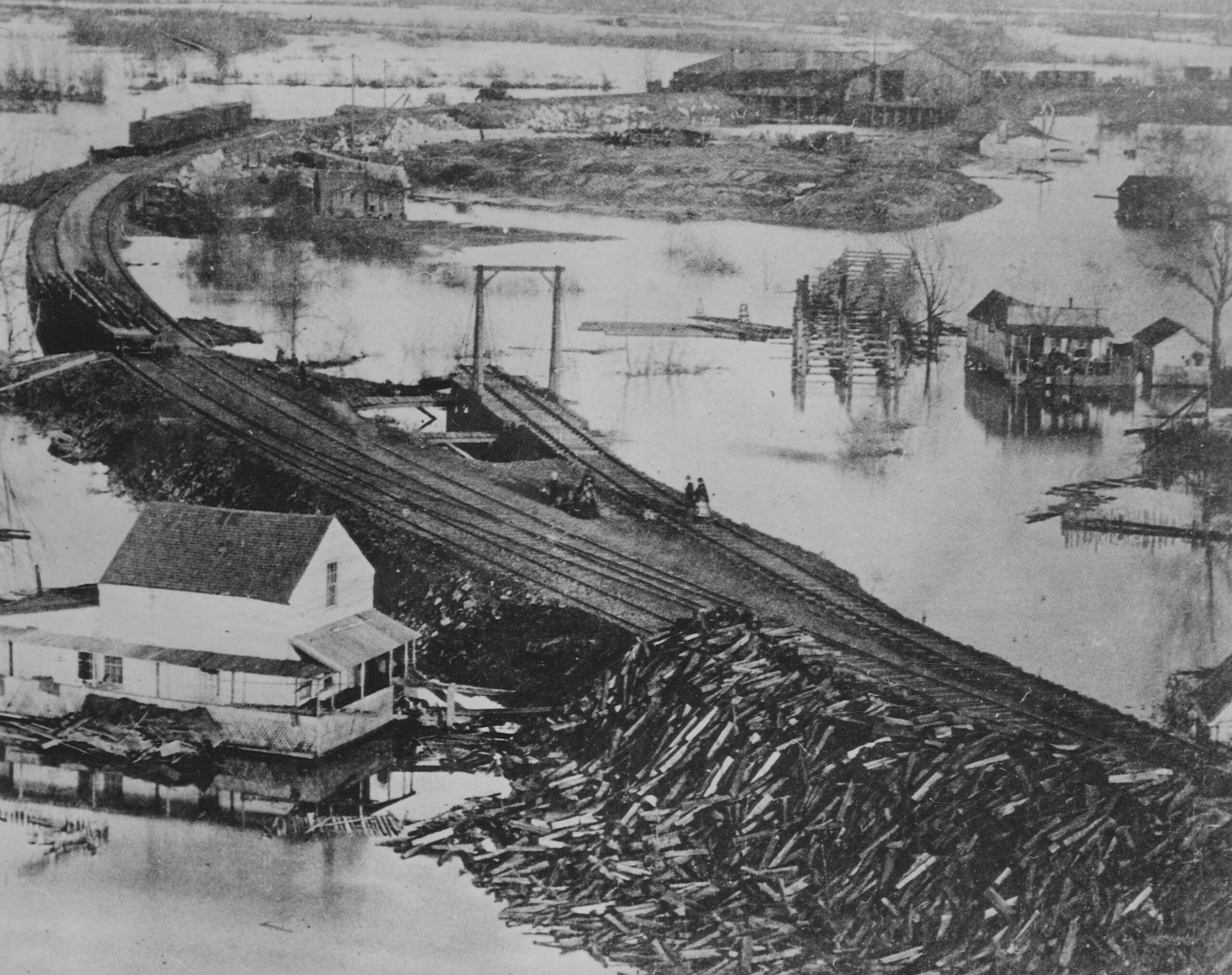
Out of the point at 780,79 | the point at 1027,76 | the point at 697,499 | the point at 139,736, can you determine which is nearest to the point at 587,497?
the point at 697,499

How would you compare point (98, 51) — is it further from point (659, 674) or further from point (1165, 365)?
point (1165, 365)

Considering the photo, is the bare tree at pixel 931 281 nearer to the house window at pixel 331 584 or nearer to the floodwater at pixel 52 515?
the house window at pixel 331 584

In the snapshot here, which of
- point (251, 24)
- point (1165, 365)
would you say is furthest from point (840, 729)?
point (251, 24)

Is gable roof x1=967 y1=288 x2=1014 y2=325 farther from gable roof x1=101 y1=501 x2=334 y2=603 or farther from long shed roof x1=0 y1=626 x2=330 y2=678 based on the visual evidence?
long shed roof x1=0 y1=626 x2=330 y2=678

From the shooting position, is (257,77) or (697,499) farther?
(257,77)

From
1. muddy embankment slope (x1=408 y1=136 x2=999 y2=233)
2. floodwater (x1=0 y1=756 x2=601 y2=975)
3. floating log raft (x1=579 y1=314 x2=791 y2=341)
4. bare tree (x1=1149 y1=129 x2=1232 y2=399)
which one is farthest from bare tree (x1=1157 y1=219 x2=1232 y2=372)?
floodwater (x1=0 y1=756 x2=601 y2=975)

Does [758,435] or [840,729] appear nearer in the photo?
[840,729]

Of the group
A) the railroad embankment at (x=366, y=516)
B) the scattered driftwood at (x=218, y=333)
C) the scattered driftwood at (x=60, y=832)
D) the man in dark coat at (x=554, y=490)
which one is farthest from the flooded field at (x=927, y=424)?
the scattered driftwood at (x=60, y=832)

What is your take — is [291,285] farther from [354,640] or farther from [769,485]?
[769,485]
